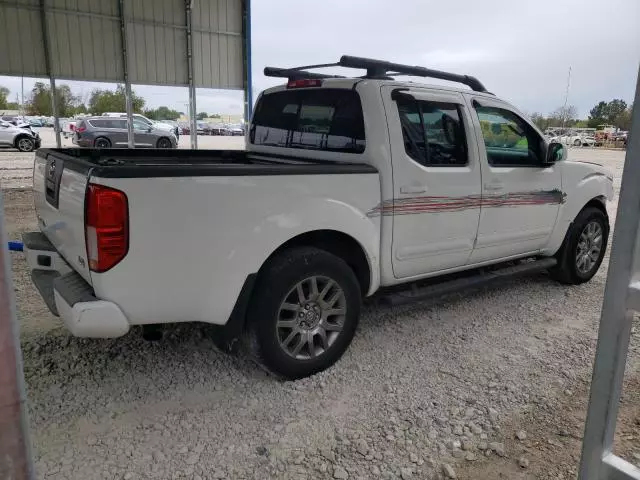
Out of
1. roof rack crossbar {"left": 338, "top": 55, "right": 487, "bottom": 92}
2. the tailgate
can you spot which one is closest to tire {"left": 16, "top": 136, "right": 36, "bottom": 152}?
the tailgate

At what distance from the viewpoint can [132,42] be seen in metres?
12.8

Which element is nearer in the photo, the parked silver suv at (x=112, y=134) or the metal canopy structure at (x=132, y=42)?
the metal canopy structure at (x=132, y=42)

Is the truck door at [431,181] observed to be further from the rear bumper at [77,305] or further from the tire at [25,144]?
the tire at [25,144]

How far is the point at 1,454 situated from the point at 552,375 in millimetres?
3383

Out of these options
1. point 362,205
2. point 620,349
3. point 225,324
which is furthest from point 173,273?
point 620,349

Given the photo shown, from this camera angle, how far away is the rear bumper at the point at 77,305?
103 inches

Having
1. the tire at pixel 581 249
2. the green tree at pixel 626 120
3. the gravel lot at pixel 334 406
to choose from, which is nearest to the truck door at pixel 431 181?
the gravel lot at pixel 334 406

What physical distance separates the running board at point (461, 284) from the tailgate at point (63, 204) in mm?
2136

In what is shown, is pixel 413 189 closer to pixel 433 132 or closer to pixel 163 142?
pixel 433 132

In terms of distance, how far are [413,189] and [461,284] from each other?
108cm

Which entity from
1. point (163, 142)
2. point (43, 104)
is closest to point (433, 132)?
point (163, 142)

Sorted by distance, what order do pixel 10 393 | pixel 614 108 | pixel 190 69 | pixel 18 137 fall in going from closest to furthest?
pixel 10 393
pixel 190 69
pixel 18 137
pixel 614 108

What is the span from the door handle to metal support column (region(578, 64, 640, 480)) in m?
2.13

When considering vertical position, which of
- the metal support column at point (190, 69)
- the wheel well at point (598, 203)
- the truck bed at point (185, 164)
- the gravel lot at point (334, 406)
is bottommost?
the gravel lot at point (334, 406)
